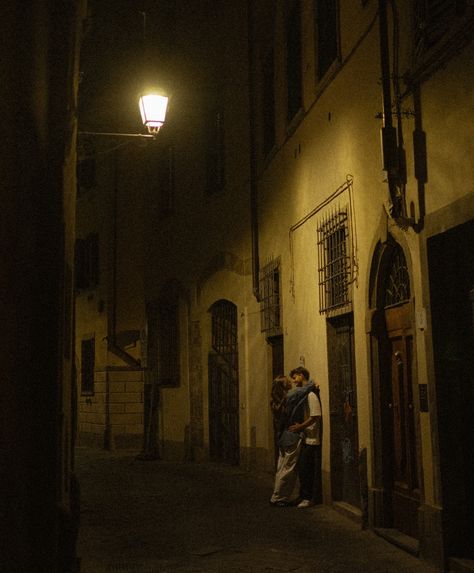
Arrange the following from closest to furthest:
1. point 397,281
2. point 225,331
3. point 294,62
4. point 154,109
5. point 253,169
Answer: point 397,281 → point 154,109 → point 294,62 → point 253,169 → point 225,331

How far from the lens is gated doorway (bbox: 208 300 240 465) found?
15.6 metres

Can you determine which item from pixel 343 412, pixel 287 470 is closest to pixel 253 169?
pixel 343 412

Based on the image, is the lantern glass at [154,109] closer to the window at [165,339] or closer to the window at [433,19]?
the window at [433,19]

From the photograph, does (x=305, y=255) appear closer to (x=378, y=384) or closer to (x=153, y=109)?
(x=153, y=109)

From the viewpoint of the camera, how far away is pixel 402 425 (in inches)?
335

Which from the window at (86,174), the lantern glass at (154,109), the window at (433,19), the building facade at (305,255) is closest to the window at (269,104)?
the building facade at (305,255)

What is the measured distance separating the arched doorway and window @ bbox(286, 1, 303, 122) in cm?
435

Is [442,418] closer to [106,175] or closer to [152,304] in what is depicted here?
[152,304]

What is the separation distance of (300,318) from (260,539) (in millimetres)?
4144

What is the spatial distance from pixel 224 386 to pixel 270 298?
2.91 m

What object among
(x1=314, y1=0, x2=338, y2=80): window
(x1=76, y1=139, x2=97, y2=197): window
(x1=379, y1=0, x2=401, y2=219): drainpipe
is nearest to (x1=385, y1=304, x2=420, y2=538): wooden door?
(x1=379, y1=0, x2=401, y2=219): drainpipe

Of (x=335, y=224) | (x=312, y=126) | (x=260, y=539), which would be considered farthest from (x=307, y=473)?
(x=312, y=126)

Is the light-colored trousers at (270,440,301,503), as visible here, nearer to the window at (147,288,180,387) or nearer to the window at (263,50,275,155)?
the window at (263,50,275,155)

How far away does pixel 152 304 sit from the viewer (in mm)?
18859
